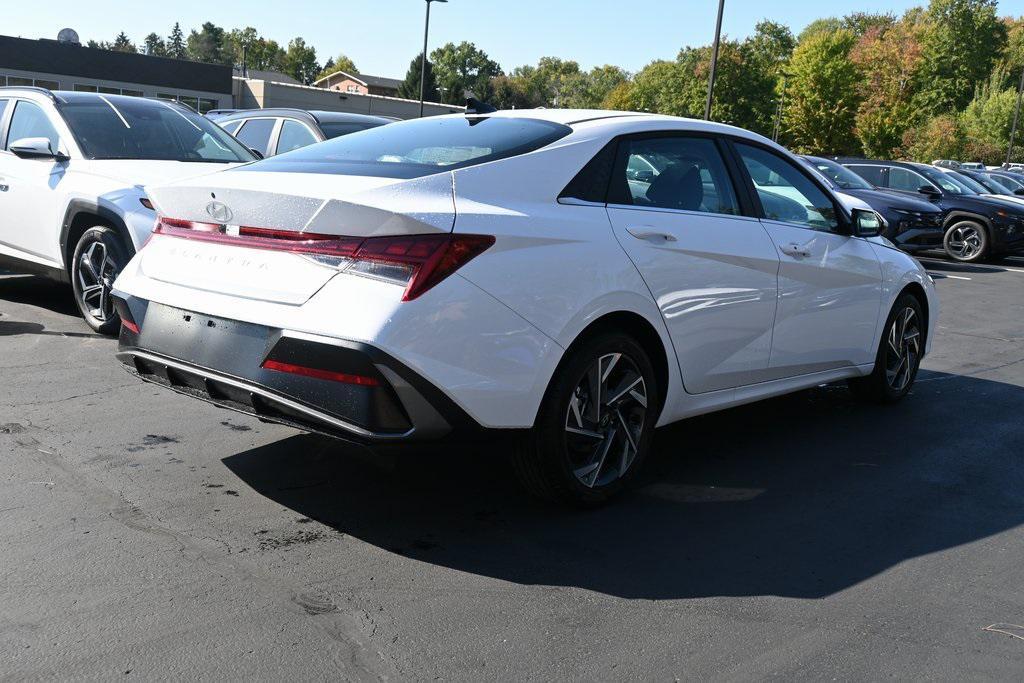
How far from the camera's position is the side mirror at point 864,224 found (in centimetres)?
599

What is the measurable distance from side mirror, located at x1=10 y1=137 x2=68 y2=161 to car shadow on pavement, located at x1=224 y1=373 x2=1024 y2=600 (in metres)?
4.02

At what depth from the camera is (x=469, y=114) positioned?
5.02 m

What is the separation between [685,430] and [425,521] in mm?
2122

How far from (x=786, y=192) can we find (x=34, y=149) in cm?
537

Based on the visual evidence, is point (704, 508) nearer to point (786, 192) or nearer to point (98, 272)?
point (786, 192)

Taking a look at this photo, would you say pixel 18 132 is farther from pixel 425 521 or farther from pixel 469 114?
pixel 425 521

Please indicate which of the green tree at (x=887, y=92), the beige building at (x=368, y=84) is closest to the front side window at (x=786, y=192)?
the green tree at (x=887, y=92)

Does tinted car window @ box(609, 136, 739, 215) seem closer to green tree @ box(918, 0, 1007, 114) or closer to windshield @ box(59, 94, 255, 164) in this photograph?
windshield @ box(59, 94, 255, 164)


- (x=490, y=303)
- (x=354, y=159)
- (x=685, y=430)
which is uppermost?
(x=354, y=159)

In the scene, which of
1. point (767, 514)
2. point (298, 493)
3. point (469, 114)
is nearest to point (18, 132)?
point (469, 114)

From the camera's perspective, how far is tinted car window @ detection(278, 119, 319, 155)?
36.0ft

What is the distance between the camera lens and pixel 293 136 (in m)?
11.2

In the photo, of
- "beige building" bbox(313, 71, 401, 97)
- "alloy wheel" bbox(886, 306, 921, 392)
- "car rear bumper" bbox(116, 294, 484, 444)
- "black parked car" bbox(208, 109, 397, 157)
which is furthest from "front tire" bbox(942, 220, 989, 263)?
"beige building" bbox(313, 71, 401, 97)

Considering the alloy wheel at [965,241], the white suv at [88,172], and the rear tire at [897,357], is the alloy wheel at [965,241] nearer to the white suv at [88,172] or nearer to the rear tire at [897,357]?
the rear tire at [897,357]
